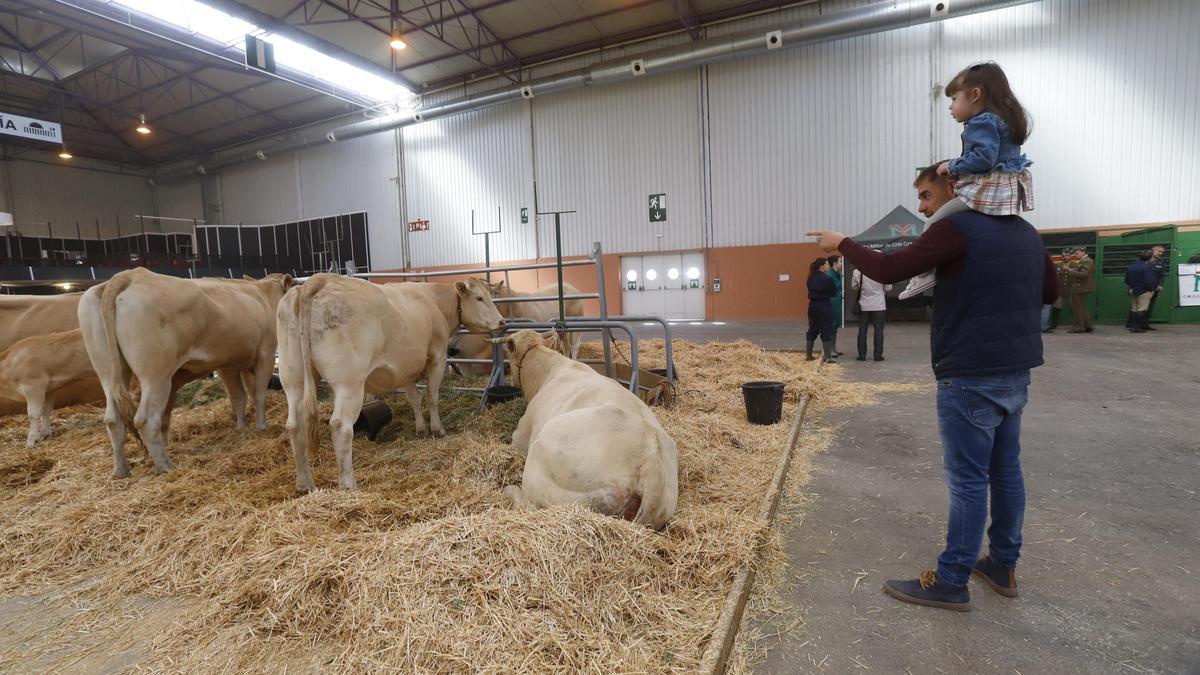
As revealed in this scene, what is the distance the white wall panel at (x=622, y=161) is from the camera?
17.8 meters

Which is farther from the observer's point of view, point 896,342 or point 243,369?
point 896,342

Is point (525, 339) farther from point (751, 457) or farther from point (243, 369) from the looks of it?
point (243, 369)

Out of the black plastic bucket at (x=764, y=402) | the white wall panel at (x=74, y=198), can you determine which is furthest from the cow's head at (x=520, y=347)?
the white wall panel at (x=74, y=198)

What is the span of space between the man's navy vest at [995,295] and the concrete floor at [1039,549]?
108 centimetres

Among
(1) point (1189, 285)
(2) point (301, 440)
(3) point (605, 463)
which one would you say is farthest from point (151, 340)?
(1) point (1189, 285)

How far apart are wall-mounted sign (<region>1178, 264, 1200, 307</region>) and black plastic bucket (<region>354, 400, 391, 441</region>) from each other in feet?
53.1

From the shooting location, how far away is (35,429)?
5.38m

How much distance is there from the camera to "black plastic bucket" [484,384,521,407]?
5711mm

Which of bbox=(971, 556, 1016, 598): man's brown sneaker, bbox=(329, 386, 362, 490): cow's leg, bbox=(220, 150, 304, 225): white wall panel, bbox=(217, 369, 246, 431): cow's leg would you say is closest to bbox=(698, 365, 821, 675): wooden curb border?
bbox=(971, 556, 1016, 598): man's brown sneaker

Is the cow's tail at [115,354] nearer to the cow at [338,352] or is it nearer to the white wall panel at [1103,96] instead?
the cow at [338,352]

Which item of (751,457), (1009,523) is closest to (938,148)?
(751,457)

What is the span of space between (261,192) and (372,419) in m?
27.3

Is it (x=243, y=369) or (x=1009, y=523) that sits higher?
(x=243, y=369)

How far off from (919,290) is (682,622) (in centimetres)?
170
